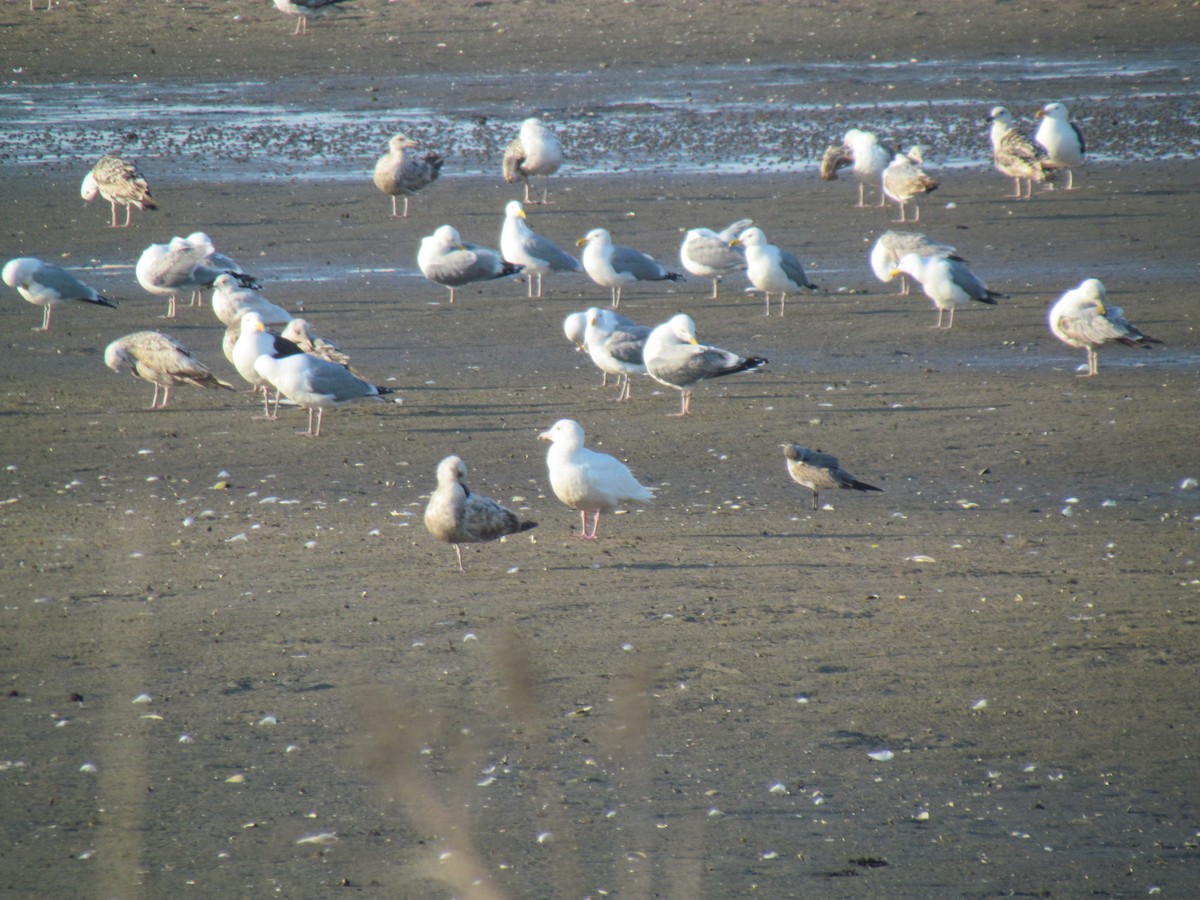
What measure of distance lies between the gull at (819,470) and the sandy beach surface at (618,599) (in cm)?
22

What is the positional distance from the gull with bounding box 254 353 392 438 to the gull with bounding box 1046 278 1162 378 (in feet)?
18.8

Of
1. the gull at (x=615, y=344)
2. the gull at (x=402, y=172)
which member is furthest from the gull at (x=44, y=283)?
the gull at (x=402, y=172)

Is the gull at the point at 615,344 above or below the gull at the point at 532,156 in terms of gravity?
below

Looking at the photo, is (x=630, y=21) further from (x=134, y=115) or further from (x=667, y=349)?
(x=667, y=349)

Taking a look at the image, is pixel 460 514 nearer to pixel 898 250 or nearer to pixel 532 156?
pixel 898 250

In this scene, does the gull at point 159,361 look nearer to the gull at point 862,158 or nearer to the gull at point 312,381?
the gull at point 312,381

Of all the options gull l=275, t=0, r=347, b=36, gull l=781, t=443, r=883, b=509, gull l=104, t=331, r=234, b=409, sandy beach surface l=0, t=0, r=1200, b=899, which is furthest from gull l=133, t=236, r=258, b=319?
gull l=275, t=0, r=347, b=36

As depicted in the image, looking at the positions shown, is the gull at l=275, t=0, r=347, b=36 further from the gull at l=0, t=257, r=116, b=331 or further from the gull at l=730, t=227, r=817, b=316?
the gull at l=730, t=227, r=817, b=316

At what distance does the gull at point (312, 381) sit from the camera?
33.7ft

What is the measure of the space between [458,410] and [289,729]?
17.2 feet

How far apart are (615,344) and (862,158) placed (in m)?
8.35

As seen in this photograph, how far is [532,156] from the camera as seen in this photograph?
63.0 feet

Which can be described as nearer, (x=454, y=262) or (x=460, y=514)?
(x=460, y=514)

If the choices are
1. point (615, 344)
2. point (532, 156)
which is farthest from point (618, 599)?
point (532, 156)
